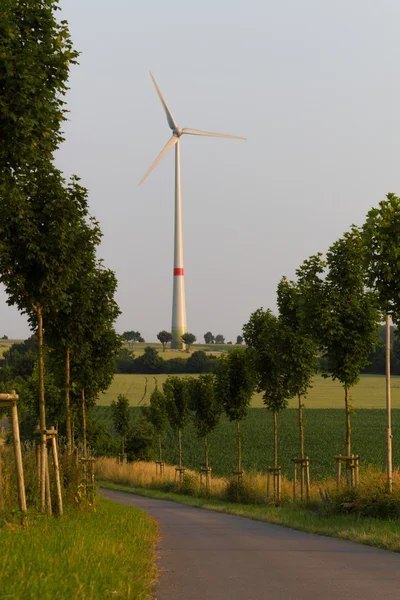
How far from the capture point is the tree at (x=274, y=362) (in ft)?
114

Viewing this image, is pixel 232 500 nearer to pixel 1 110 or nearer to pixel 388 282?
pixel 388 282

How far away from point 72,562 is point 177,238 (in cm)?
10727

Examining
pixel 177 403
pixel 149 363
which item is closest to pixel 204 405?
pixel 177 403

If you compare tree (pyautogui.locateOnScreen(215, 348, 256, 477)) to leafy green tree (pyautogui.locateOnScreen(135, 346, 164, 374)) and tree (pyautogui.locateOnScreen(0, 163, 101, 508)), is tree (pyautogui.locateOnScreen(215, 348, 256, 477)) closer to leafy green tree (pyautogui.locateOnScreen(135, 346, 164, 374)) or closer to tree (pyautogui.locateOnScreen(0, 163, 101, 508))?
tree (pyautogui.locateOnScreen(0, 163, 101, 508))

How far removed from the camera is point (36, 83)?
13148mm

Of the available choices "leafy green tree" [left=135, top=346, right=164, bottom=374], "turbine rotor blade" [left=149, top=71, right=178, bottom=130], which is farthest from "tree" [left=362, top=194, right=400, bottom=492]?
"leafy green tree" [left=135, top=346, right=164, bottom=374]

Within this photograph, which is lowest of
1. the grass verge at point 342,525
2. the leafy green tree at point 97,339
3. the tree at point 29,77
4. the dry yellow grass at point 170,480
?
the dry yellow grass at point 170,480

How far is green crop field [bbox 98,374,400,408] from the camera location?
405 feet

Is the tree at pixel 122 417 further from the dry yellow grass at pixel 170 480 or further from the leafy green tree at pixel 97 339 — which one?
the leafy green tree at pixel 97 339

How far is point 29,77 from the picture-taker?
1274 centimetres

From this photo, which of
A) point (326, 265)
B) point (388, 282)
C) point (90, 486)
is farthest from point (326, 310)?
point (90, 486)

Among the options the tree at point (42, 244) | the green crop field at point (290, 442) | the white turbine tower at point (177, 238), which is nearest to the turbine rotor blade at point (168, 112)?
the white turbine tower at point (177, 238)

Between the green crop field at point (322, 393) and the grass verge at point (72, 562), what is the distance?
10250 centimetres

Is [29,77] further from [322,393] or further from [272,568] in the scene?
[322,393]
